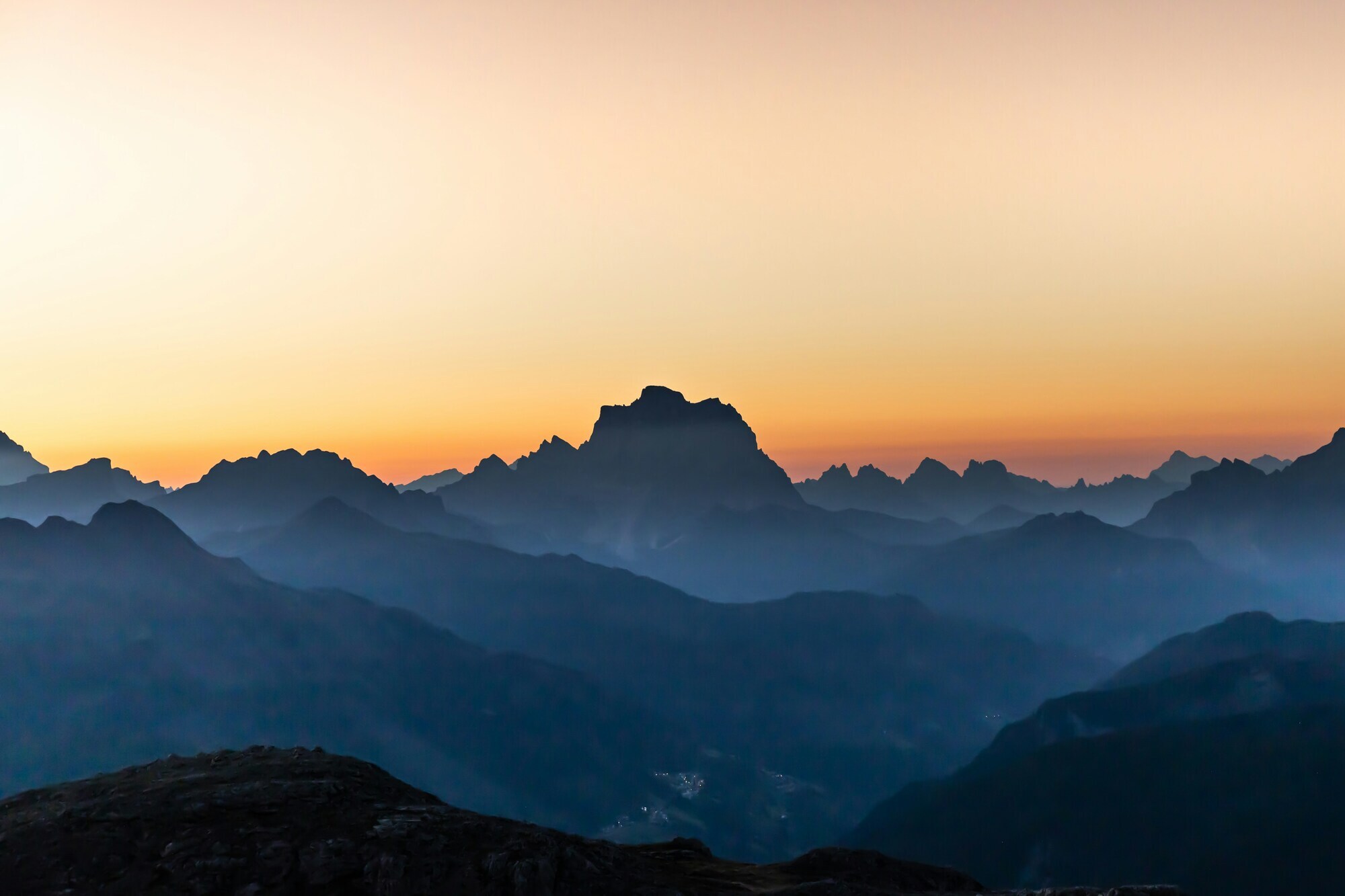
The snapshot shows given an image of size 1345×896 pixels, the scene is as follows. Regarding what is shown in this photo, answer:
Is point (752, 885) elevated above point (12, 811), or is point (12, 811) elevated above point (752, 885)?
point (12, 811)

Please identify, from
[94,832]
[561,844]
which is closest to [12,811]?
[94,832]

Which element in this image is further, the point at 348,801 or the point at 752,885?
the point at 752,885

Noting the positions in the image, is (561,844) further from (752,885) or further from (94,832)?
(94,832)

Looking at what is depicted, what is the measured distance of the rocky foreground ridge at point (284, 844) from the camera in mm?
60094

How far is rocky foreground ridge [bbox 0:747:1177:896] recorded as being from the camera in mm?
60094

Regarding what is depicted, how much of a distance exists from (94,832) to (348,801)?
626 inches

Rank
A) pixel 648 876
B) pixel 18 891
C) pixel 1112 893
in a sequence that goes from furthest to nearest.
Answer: pixel 648 876, pixel 1112 893, pixel 18 891

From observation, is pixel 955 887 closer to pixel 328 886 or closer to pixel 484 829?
pixel 484 829

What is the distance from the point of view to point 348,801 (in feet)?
228

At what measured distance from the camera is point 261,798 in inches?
2640

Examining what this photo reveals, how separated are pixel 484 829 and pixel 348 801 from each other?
34.7 ft

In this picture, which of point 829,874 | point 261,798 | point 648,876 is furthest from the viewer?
point 829,874

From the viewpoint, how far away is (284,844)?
62781mm

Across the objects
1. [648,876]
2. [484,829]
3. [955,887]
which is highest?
[484,829]
